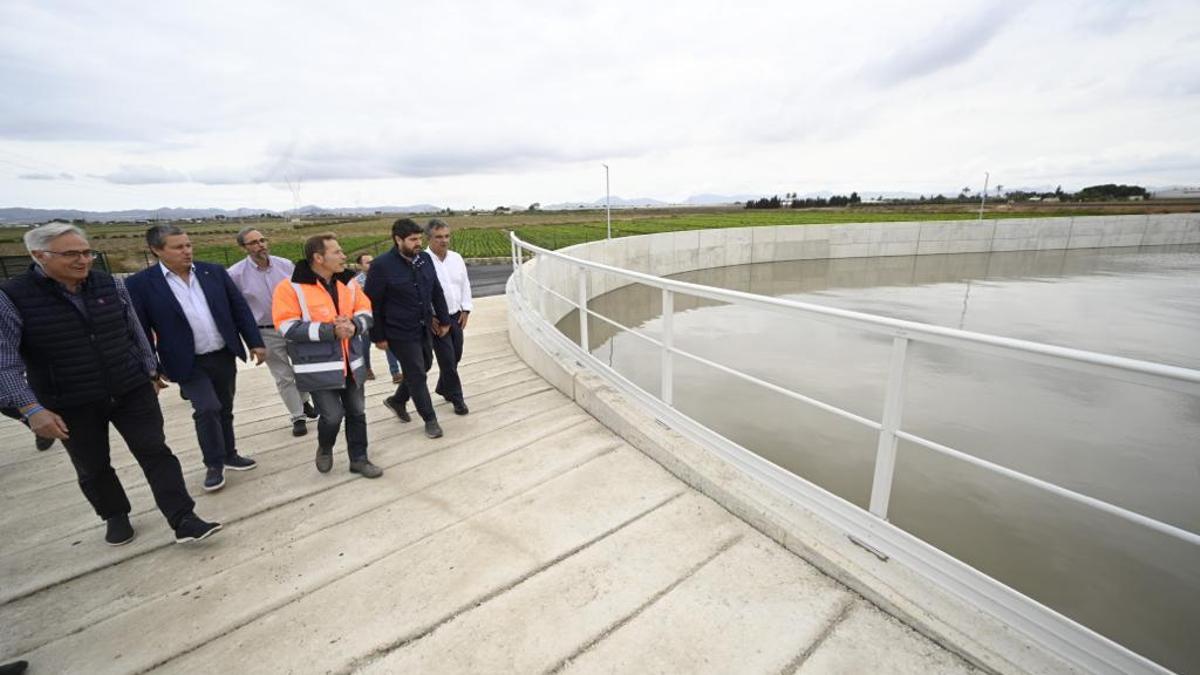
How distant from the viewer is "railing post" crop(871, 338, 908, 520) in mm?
1970

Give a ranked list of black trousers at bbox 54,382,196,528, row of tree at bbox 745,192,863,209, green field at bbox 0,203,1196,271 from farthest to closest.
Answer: row of tree at bbox 745,192,863,209
green field at bbox 0,203,1196,271
black trousers at bbox 54,382,196,528

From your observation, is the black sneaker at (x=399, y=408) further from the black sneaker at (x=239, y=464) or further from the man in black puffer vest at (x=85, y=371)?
the man in black puffer vest at (x=85, y=371)

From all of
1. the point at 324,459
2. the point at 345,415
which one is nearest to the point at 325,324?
the point at 345,415

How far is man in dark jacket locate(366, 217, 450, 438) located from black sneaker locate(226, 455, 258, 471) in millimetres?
1166

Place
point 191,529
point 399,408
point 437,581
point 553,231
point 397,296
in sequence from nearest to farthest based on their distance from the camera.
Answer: point 437,581
point 191,529
point 397,296
point 399,408
point 553,231

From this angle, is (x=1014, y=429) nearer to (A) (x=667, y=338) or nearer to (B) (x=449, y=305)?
(A) (x=667, y=338)

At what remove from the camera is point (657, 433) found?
10.6 ft

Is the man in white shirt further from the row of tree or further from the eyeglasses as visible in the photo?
the row of tree

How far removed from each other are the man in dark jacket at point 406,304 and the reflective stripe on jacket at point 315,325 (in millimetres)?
485

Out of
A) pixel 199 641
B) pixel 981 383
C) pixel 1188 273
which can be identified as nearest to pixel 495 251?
pixel 981 383

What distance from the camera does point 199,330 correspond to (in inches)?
121

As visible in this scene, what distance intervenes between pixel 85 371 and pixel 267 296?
1.58 metres

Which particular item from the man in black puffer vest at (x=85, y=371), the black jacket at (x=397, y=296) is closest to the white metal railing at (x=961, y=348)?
the black jacket at (x=397, y=296)

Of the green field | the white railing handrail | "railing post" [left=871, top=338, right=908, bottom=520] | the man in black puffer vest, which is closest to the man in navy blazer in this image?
the man in black puffer vest
